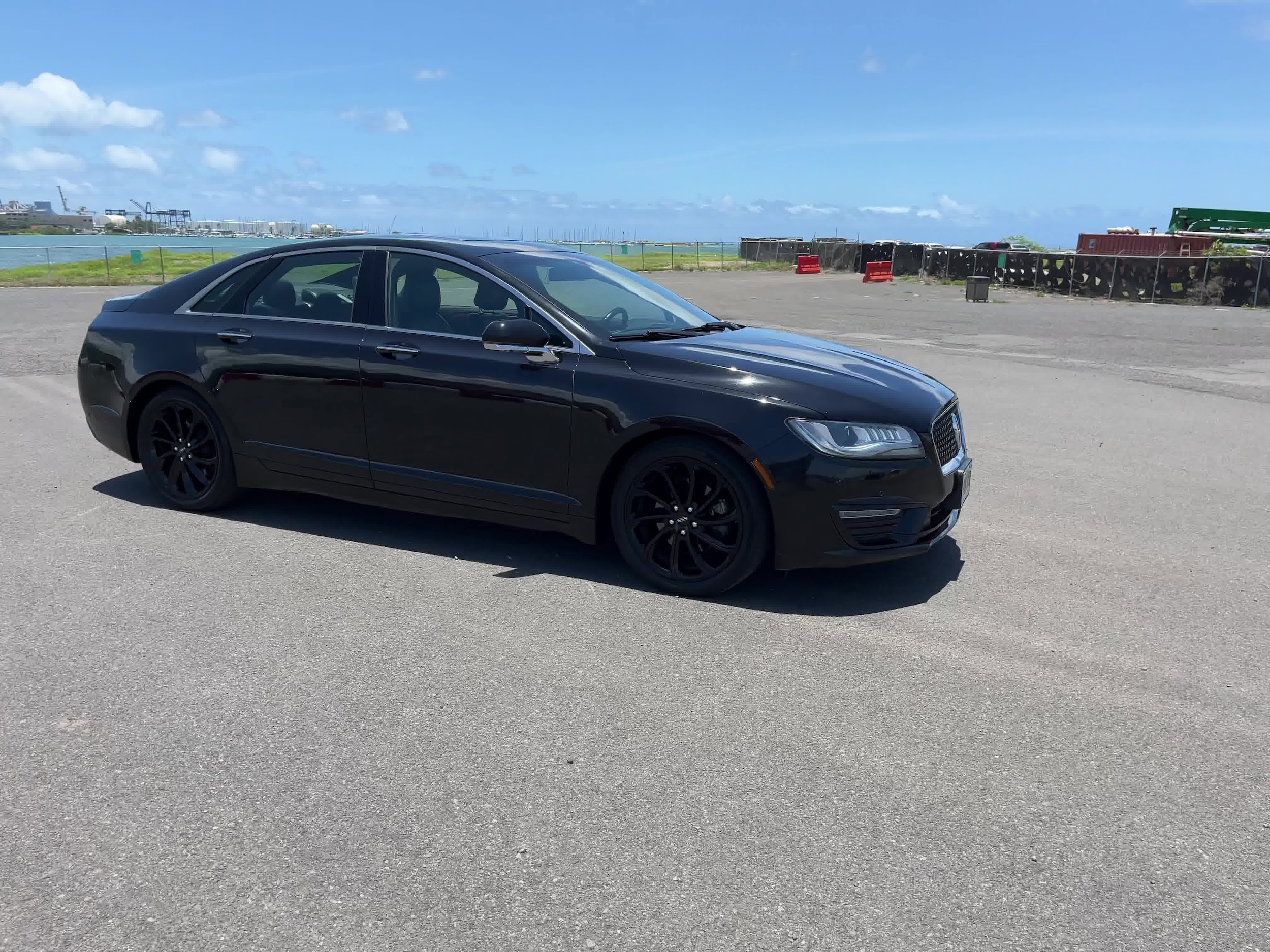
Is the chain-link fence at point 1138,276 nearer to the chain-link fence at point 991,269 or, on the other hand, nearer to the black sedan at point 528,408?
the chain-link fence at point 991,269

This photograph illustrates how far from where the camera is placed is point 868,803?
3.25 meters

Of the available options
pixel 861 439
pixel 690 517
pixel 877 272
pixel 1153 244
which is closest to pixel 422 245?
A: pixel 690 517

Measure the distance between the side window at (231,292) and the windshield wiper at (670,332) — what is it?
230cm

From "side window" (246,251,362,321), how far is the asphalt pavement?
123 cm

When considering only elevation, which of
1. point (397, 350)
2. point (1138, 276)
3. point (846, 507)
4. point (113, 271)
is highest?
point (1138, 276)

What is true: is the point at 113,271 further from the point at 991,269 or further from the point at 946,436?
the point at 946,436

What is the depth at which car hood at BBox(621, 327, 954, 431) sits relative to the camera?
16.0ft

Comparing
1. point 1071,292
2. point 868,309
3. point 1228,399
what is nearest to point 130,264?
point 868,309

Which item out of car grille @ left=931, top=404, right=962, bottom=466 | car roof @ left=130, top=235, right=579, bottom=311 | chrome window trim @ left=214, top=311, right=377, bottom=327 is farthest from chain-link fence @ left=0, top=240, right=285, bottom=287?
car grille @ left=931, top=404, right=962, bottom=466

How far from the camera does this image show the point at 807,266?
55344 millimetres

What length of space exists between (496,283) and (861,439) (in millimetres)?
2041

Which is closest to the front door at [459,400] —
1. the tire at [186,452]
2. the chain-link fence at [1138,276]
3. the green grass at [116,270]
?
the tire at [186,452]

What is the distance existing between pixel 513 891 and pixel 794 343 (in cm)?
371

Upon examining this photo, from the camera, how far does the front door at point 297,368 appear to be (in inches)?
→ 229
